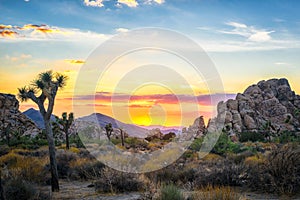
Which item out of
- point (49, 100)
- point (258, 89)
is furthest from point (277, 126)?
point (49, 100)

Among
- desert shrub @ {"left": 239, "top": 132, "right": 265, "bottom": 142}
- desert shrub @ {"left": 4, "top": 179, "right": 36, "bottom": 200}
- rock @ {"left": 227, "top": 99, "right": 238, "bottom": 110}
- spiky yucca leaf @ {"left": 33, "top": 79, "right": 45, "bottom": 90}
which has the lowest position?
desert shrub @ {"left": 239, "top": 132, "right": 265, "bottom": 142}

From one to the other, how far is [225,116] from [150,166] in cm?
7346

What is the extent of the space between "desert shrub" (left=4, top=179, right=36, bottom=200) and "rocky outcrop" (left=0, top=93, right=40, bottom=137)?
267 ft

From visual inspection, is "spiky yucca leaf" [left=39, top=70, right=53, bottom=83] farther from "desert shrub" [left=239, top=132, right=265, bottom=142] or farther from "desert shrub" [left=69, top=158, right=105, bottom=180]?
"desert shrub" [left=239, top=132, right=265, bottom=142]

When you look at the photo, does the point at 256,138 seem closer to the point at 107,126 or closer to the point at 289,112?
the point at 107,126

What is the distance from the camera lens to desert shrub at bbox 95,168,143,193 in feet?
42.0

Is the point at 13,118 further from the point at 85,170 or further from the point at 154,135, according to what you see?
the point at 85,170

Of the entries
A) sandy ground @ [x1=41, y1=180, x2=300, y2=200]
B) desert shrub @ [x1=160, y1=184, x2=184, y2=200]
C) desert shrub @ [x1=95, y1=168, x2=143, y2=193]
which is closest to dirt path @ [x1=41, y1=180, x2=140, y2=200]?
sandy ground @ [x1=41, y1=180, x2=300, y2=200]

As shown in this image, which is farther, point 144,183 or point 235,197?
point 144,183

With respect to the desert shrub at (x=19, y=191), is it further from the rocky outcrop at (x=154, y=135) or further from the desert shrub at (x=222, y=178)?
the rocky outcrop at (x=154, y=135)

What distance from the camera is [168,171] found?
15648mm

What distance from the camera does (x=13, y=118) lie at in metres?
98.2

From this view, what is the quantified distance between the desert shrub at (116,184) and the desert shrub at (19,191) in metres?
2.76

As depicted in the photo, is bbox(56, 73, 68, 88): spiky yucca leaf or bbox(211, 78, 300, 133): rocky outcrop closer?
bbox(56, 73, 68, 88): spiky yucca leaf
